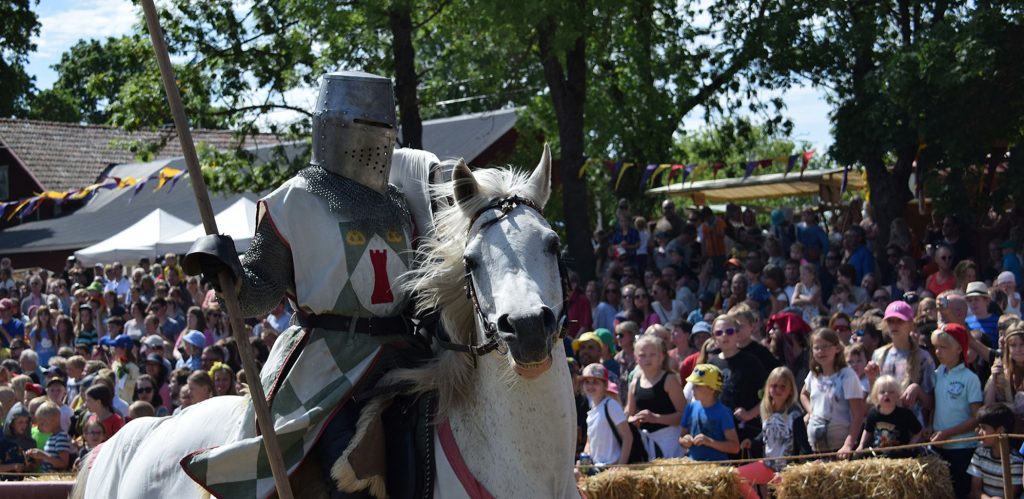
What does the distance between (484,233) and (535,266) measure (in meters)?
0.26

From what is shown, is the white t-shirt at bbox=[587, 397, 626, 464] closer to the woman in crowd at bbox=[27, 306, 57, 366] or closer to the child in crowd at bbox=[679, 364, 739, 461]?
the child in crowd at bbox=[679, 364, 739, 461]

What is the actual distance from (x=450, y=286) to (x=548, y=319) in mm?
631

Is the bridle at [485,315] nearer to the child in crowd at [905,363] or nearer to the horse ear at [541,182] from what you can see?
the horse ear at [541,182]

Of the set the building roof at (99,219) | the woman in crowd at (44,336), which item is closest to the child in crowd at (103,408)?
the woman in crowd at (44,336)

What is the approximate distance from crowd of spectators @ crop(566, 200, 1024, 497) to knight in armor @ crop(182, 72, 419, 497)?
2499mm

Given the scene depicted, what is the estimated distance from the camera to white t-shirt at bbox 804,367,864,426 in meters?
8.68

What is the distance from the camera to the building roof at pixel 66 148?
42.8 m

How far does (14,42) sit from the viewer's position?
116 feet

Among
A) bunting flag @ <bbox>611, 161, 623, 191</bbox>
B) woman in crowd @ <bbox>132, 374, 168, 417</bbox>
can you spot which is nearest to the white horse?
woman in crowd @ <bbox>132, 374, 168, 417</bbox>

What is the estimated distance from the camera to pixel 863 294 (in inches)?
481

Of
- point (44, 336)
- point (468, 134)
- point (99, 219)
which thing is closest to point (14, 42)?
point (99, 219)

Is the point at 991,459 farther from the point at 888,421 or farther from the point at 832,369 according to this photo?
the point at 832,369

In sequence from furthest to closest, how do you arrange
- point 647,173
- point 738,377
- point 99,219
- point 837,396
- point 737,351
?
point 99,219
point 647,173
point 737,351
point 738,377
point 837,396

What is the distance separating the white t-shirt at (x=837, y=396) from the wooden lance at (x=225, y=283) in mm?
5282
